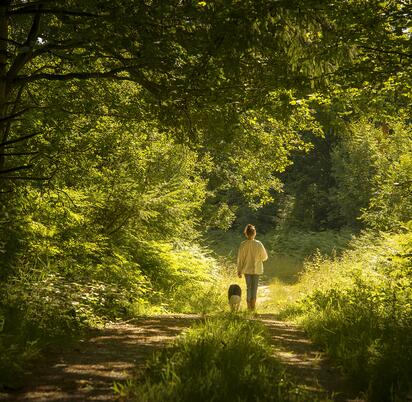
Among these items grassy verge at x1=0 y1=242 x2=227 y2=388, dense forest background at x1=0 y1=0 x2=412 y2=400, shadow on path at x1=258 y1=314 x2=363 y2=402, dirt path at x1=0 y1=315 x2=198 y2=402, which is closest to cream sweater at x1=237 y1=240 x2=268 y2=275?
dense forest background at x1=0 y1=0 x2=412 y2=400

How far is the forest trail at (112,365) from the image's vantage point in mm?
4273

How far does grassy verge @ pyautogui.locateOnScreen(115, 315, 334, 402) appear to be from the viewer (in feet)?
13.1

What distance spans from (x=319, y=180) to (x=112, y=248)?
32070mm

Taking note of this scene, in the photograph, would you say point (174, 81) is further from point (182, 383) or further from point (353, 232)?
point (353, 232)

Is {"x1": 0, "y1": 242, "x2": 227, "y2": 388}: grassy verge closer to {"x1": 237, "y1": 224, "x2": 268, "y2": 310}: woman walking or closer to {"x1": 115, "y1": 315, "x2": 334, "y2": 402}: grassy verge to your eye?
{"x1": 115, "y1": 315, "x2": 334, "y2": 402}: grassy verge

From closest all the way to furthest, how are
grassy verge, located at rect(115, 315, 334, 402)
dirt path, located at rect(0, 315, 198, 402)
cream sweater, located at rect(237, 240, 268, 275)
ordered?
grassy verge, located at rect(115, 315, 334, 402) → dirt path, located at rect(0, 315, 198, 402) → cream sweater, located at rect(237, 240, 268, 275)

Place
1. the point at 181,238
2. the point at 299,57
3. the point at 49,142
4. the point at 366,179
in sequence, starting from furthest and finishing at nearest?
the point at 366,179, the point at 181,238, the point at 49,142, the point at 299,57

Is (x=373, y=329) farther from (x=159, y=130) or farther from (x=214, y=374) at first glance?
(x=159, y=130)

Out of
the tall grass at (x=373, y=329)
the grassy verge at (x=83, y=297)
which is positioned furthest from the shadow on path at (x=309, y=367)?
the grassy verge at (x=83, y=297)

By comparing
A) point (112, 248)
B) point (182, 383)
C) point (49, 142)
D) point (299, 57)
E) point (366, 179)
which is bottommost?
point (182, 383)

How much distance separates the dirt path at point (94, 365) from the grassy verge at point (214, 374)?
26 cm

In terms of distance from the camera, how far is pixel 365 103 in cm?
795

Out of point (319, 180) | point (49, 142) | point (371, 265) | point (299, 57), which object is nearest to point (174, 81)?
point (299, 57)

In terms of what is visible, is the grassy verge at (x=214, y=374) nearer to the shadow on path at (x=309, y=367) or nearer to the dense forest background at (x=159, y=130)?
the shadow on path at (x=309, y=367)
